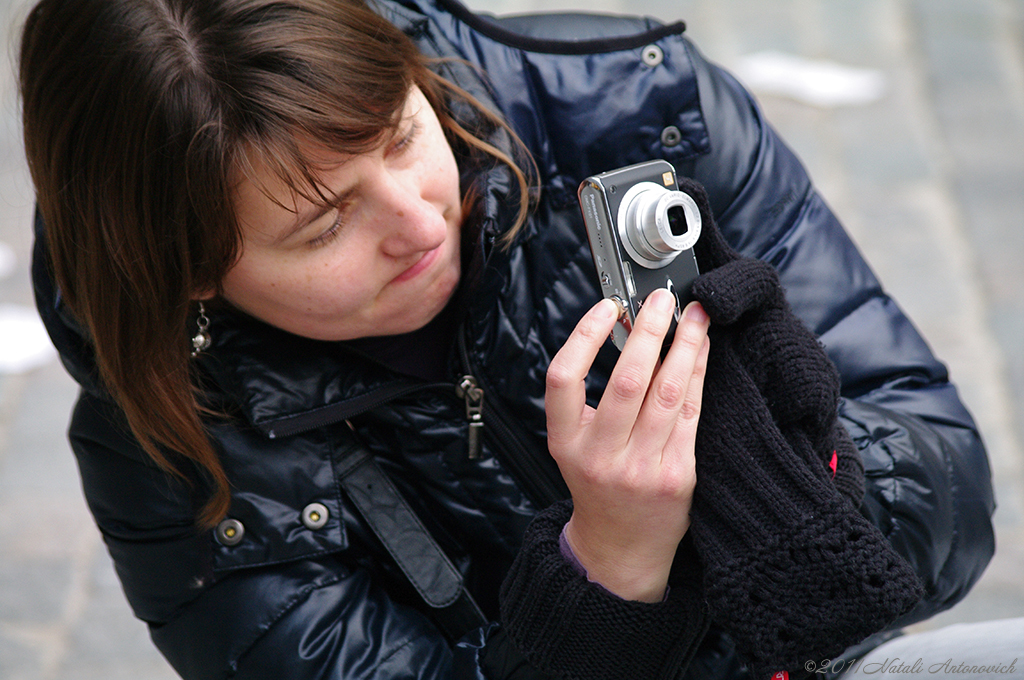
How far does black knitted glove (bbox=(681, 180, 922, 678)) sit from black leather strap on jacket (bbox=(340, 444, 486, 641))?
1.22 ft

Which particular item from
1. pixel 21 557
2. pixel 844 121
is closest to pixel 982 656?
pixel 21 557

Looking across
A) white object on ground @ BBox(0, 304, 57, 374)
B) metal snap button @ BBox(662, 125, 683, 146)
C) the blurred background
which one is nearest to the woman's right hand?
metal snap button @ BBox(662, 125, 683, 146)

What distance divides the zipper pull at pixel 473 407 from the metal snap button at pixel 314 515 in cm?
18

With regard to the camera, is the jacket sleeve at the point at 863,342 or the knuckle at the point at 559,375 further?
the jacket sleeve at the point at 863,342

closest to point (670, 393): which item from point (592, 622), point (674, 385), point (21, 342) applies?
point (674, 385)

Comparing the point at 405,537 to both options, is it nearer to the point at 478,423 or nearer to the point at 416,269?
the point at 478,423

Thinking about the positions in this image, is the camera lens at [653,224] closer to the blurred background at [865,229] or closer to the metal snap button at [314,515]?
the metal snap button at [314,515]

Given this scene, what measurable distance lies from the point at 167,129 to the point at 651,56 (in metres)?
0.55

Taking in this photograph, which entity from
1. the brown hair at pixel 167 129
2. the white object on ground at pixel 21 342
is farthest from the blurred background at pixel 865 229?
the brown hair at pixel 167 129

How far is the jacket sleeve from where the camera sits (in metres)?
1.06

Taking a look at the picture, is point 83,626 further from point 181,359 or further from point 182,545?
point 181,359

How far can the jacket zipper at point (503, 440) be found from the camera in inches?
43.3

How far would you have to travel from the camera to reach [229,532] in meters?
1.08

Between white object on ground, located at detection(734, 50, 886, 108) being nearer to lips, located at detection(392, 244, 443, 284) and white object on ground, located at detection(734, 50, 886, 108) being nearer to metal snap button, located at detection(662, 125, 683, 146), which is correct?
metal snap button, located at detection(662, 125, 683, 146)
